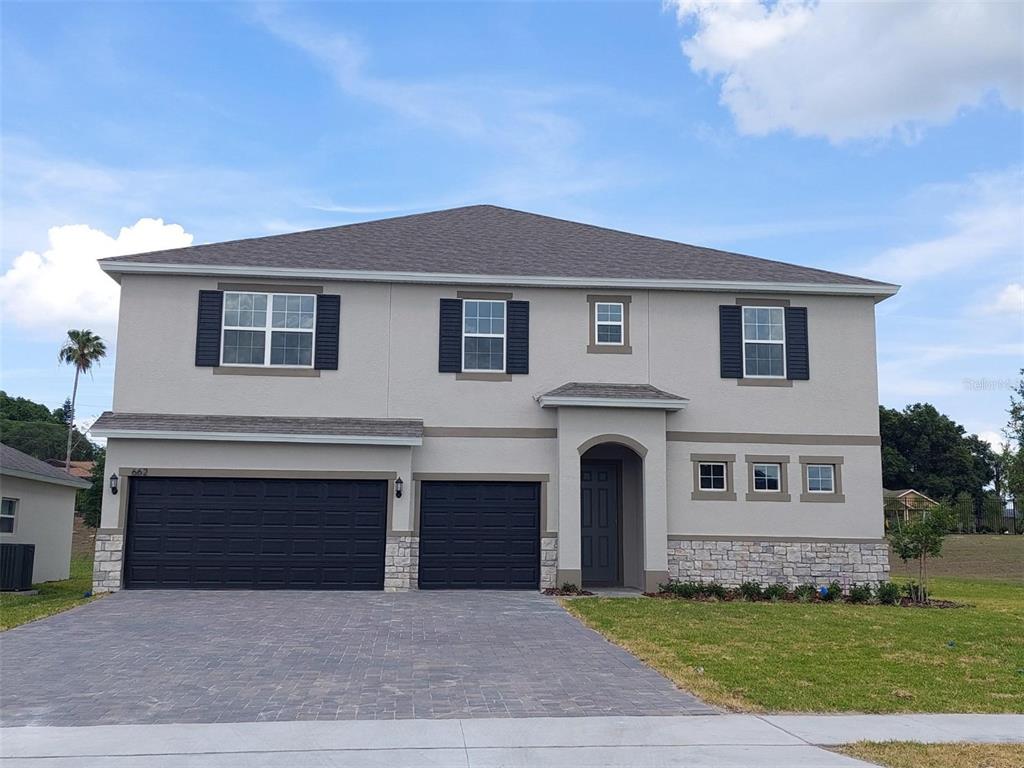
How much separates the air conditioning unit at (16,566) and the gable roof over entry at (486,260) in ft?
23.4

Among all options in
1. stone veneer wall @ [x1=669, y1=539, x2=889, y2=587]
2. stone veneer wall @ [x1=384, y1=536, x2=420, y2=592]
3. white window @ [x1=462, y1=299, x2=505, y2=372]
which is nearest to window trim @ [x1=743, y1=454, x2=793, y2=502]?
stone veneer wall @ [x1=669, y1=539, x2=889, y2=587]

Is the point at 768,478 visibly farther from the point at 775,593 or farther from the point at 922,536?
the point at 922,536

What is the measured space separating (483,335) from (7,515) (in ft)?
41.6

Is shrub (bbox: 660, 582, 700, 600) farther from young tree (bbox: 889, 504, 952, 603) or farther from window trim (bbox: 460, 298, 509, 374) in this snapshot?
window trim (bbox: 460, 298, 509, 374)

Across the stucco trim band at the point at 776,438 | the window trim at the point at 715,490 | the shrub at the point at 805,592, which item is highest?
the stucco trim band at the point at 776,438

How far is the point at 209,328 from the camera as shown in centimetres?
1845

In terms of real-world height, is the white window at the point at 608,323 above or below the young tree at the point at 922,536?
above

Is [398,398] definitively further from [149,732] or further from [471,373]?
[149,732]

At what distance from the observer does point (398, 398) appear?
18641 mm

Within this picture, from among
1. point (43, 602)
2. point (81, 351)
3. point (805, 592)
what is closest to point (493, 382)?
point (805, 592)

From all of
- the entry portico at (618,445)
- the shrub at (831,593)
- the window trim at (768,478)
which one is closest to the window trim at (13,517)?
the entry portico at (618,445)

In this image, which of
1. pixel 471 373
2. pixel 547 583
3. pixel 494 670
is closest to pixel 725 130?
pixel 471 373

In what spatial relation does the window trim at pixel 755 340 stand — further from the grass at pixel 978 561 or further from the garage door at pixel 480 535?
the grass at pixel 978 561

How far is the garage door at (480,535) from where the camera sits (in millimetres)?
18312
